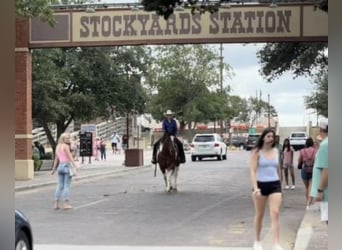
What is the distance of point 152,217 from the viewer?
13.3 m

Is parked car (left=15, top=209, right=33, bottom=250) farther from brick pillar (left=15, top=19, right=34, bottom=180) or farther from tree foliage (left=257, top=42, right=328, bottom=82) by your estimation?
tree foliage (left=257, top=42, right=328, bottom=82)

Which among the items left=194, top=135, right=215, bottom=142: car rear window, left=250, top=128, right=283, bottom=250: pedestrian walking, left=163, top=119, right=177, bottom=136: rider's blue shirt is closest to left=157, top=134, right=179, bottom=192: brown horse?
left=163, top=119, right=177, bottom=136: rider's blue shirt

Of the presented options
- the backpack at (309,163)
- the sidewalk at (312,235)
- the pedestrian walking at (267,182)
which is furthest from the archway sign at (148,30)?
the pedestrian walking at (267,182)

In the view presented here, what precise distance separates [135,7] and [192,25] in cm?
209

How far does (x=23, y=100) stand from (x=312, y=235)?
15.3 m

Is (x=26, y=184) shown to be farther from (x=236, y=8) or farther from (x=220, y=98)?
(x=220, y=98)

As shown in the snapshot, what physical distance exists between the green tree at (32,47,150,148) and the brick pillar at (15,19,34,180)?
15.9ft

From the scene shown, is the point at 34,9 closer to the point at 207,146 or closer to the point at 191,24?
the point at 191,24

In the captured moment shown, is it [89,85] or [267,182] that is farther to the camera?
[89,85]

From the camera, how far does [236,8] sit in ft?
68.9

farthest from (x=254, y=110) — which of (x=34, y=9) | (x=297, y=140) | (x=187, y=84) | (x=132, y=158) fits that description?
(x=34, y=9)

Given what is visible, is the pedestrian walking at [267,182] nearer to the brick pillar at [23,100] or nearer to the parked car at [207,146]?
the brick pillar at [23,100]

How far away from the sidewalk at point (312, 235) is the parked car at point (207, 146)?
2864 cm
